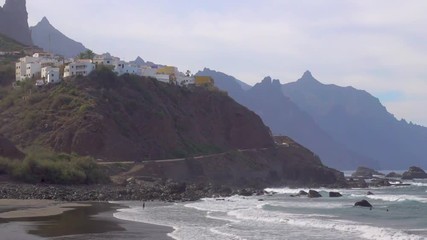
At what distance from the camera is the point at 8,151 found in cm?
6191

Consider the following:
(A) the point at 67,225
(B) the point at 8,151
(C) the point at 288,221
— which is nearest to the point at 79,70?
(B) the point at 8,151

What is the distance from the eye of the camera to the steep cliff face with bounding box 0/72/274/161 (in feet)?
254

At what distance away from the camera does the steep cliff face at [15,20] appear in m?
169

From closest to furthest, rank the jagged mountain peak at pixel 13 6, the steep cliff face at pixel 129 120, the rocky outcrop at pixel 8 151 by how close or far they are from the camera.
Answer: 1. the rocky outcrop at pixel 8 151
2. the steep cliff face at pixel 129 120
3. the jagged mountain peak at pixel 13 6

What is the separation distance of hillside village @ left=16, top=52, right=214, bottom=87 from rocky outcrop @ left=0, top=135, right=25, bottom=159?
29.4m

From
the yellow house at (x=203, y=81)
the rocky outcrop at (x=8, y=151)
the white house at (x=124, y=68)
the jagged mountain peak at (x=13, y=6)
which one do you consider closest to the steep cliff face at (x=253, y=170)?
the rocky outcrop at (x=8, y=151)

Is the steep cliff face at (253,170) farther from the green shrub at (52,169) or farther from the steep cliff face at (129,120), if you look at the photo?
the green shrub at (52,169)

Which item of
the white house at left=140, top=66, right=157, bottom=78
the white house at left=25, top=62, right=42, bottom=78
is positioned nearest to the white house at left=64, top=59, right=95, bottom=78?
the white house at left=25, top=62, right=42, bottom=78

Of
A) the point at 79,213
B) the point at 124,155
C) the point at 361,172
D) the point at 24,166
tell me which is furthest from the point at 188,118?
the point at 361,172

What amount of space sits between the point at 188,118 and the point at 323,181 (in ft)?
73.3

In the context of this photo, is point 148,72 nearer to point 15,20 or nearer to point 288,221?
point 288,221

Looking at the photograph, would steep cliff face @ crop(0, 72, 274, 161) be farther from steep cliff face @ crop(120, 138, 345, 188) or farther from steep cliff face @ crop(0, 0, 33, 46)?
steep cliff face @ crop(0, 0, 33, 46)

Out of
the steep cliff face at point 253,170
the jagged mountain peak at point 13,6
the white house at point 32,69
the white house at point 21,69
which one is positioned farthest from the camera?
the jagged mountain peak at point 13,6

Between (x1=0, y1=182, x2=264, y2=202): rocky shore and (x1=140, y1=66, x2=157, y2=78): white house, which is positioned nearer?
(x1=0, y1=182, x2=264, y2=202): rocky shore
